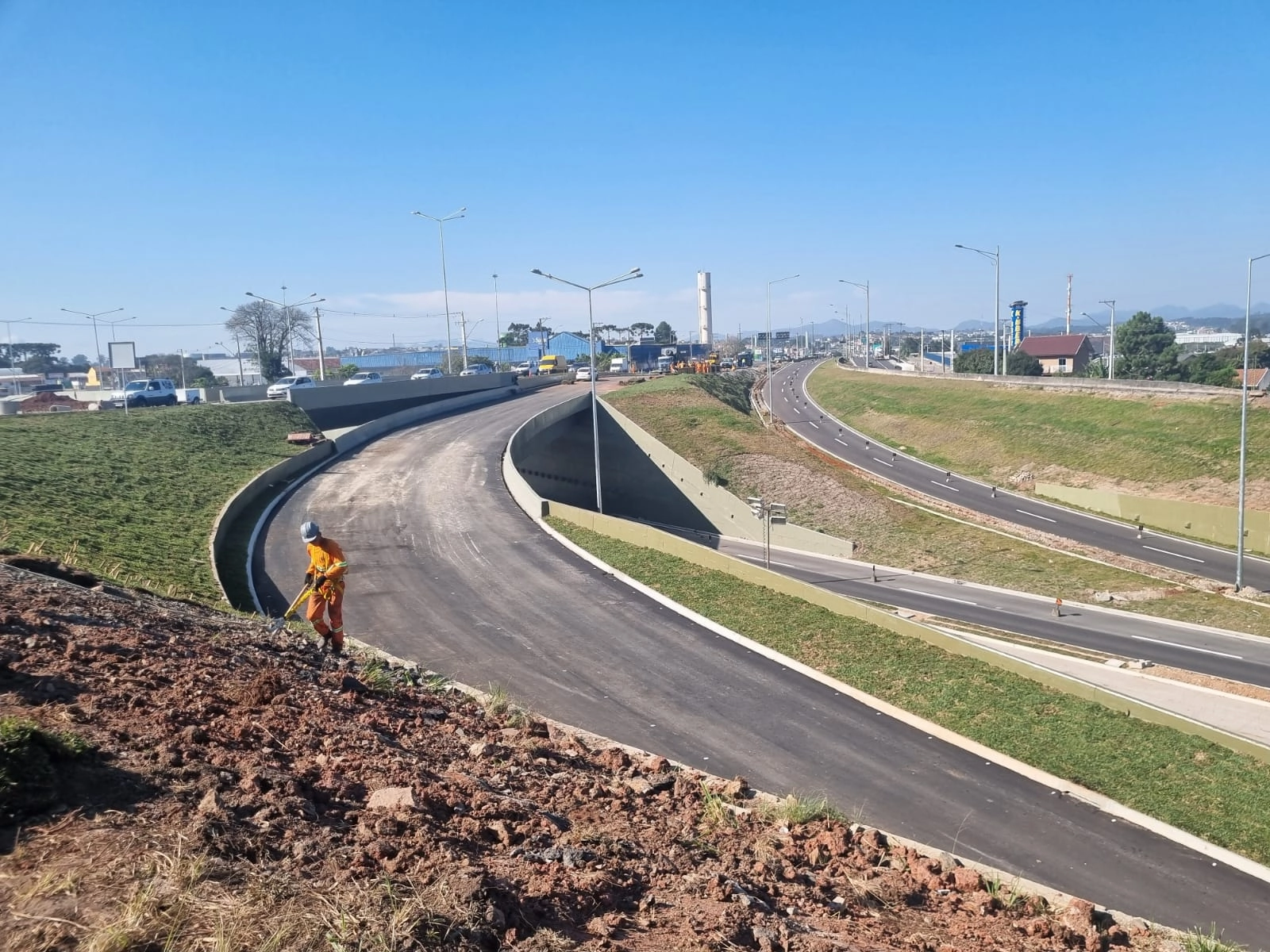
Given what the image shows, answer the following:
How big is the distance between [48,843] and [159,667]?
149 inches

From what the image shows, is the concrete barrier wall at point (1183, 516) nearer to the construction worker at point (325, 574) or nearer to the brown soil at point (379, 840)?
the brown soil at point (379, 840)

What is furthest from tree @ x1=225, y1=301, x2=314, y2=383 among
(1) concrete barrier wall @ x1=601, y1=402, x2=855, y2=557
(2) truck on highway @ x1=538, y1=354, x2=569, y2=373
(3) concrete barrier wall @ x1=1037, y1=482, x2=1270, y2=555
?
(3) concrete barrier wall @ x1=1037, y1=482, x2=1270, y2=555

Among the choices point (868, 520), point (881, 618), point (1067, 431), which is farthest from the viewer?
point (1067, 431)

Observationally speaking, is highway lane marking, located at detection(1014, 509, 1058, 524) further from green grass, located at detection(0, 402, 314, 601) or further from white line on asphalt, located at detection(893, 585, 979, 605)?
green grass, located at detection(0, 402, 314, 601)

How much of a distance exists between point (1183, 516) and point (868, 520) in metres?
13.8

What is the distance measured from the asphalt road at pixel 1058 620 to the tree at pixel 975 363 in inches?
2652

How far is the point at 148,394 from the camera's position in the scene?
44969 millimetres

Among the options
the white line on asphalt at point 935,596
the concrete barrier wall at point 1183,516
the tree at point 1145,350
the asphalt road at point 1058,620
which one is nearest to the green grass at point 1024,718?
the asphalt road at point 1058,620

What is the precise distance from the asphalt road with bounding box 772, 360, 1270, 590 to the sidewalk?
14236mm

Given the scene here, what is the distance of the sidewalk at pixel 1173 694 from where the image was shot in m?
17.6

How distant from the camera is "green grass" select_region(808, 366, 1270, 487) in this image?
42.2 meters

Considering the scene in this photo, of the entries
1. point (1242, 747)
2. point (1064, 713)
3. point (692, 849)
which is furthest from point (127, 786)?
point (1242, 747)

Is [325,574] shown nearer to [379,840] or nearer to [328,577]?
[328,577]

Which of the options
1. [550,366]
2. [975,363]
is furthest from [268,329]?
[975,363]
